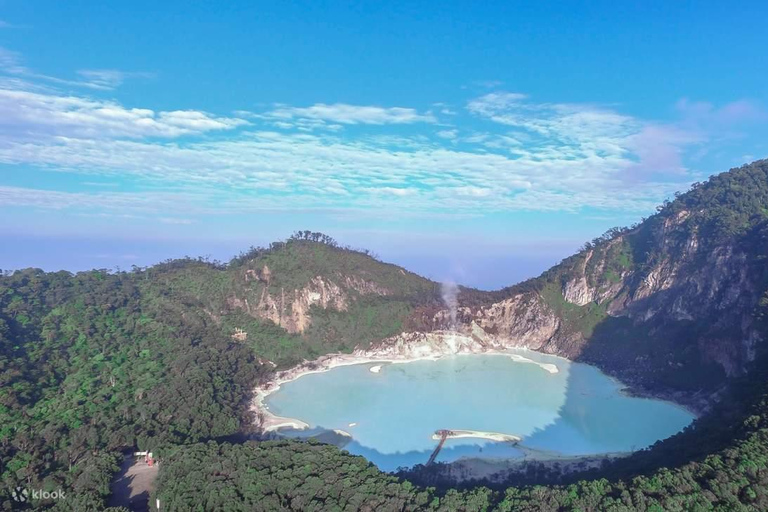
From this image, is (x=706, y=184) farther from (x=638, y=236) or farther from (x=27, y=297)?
(x=27, y=297)

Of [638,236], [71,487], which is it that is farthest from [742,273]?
[71,487]

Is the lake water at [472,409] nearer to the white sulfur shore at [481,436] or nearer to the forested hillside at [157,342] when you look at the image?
the white sulfur shore at [481,436]

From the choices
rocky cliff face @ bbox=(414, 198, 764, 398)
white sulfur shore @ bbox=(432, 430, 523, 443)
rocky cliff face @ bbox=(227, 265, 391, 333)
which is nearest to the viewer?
white sulfur shore @ bbox=(432, 430, 523, 443)

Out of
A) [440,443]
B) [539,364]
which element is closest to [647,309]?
[539,364]

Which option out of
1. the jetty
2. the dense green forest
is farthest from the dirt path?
the jetty

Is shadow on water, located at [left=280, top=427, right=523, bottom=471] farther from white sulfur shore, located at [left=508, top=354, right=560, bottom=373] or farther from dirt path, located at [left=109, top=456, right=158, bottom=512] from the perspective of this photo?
Result: white sulfur shore, located at [left=508, top=354, right=560, bottom=373]

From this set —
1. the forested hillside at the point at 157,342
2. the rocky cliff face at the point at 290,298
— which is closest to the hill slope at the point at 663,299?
the rocky cliff face at the point at 290,298
